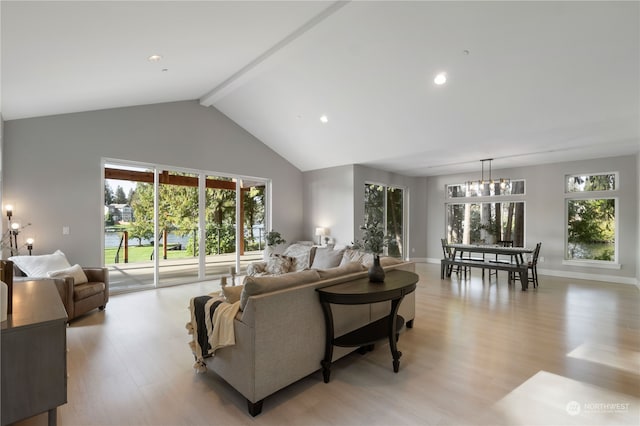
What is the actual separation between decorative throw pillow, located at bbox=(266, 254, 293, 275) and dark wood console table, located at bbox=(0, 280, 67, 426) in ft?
10.6

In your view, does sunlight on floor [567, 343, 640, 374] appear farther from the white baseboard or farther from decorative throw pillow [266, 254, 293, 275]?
the white baseboard

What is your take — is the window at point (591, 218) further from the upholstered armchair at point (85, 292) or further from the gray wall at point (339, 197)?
the upholstered armchair at point (85, 292)

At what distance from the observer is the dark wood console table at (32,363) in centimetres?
154

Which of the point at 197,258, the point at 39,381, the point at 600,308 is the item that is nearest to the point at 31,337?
the point at 39,381

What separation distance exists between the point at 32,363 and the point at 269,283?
4.51ft

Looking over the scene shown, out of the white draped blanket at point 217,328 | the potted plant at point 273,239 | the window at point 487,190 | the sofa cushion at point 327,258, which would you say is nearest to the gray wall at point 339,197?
the potted plant at point 273,239

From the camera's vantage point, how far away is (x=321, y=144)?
717 centimetres

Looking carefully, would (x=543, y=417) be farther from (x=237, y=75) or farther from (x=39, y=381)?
(x=237, y=75)

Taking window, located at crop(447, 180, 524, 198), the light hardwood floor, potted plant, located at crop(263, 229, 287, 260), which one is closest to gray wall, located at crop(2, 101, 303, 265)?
the light hardwood floor

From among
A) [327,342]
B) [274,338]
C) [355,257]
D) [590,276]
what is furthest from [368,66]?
[590,276]

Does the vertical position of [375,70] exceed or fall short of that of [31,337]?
it exceeds it

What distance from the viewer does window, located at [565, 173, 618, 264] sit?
6883 mm

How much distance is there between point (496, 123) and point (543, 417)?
4415 millimetres

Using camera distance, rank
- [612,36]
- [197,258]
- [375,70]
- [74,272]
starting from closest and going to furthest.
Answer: [612,36], [74,272], [375,70], [197,258]
